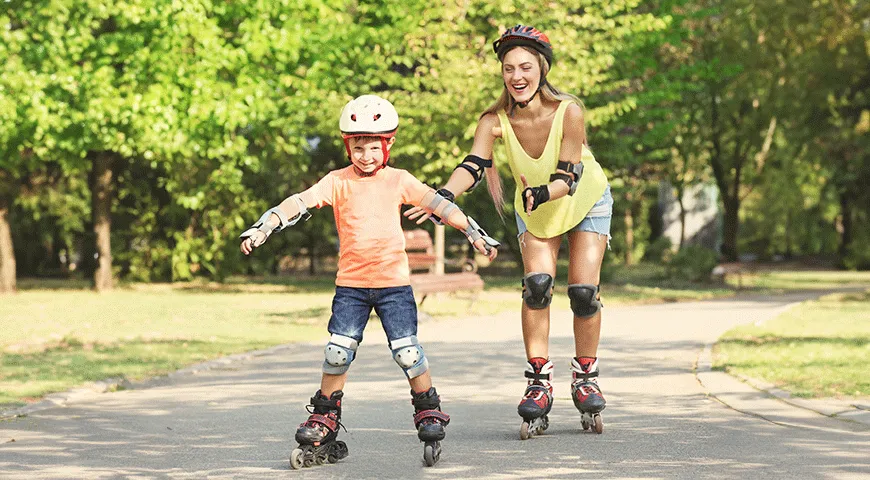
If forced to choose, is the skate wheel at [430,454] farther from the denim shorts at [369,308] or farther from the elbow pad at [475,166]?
the elbow pad at [475,166]

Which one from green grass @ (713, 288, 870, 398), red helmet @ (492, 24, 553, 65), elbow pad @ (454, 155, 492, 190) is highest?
red helmet @ (492, 24, 553, 65)

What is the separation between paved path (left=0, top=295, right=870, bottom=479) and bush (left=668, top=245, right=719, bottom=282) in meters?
16.3

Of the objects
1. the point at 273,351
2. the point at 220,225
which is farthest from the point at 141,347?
the point at 220,225

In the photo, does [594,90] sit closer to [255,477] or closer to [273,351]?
[273,351]

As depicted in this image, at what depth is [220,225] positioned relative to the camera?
2845cm

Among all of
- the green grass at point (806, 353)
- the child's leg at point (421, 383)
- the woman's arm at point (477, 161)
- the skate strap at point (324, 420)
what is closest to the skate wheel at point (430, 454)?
the child's leg at point (421, 383)

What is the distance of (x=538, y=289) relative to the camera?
686 cm

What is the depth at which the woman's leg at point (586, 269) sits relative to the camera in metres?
6.91

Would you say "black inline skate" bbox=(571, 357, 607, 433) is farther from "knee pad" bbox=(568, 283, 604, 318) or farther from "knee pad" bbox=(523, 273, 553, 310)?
"knee pad" bbox=(523, 273, 553, 310)

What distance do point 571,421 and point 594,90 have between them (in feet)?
47.0

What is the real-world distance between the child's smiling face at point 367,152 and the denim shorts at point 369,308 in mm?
579

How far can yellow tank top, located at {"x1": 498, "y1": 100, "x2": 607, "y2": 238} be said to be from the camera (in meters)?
6.83

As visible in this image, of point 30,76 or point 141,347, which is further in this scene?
point 30,76

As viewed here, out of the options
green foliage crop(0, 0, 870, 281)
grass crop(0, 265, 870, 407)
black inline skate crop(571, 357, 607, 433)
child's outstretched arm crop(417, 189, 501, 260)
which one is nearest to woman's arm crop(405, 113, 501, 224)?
child's outstretched arm crop(417, 189, 501, 260)
